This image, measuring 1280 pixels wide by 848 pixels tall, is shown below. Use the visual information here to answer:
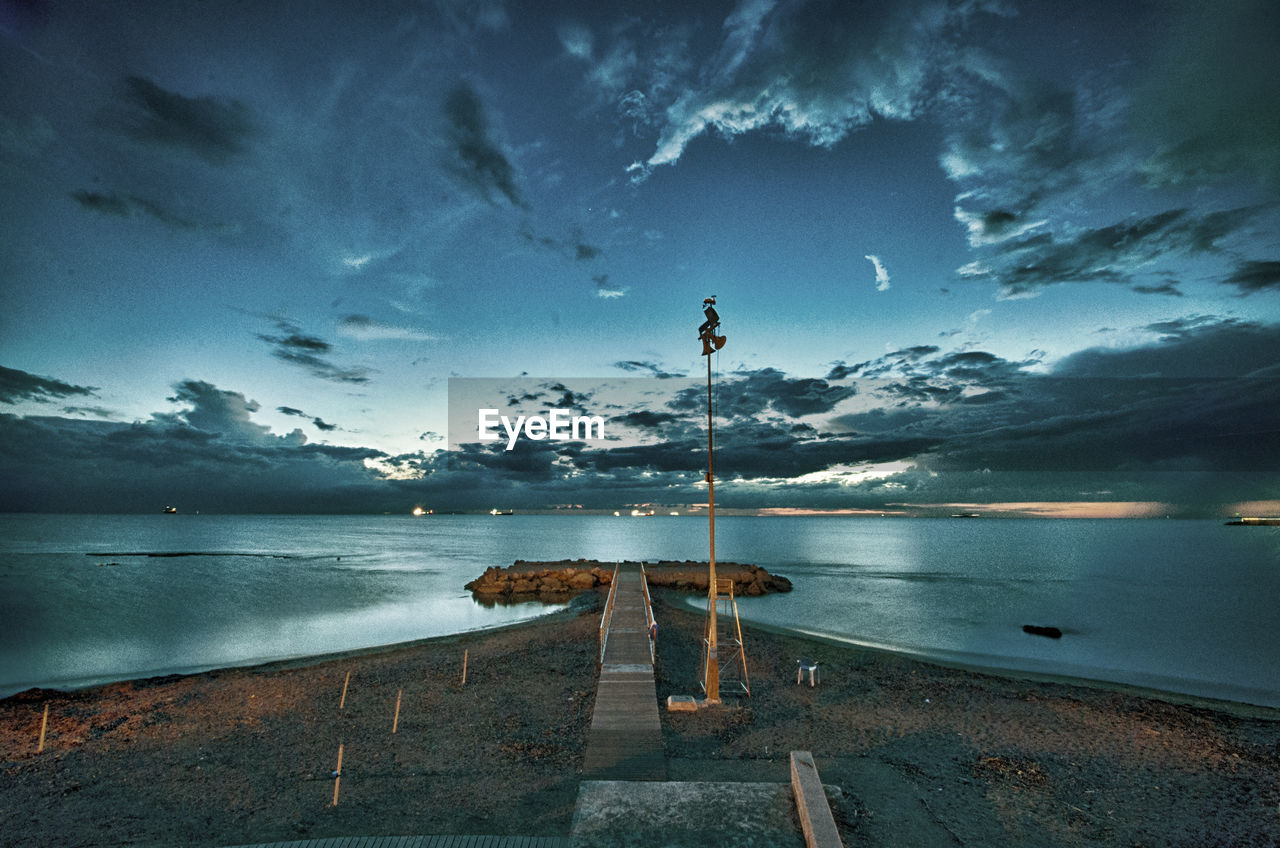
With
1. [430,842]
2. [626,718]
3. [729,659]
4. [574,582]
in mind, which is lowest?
[574,582]

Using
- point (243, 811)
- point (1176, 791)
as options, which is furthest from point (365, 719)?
point (1176, 791)

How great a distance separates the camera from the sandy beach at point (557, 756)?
33.0 feet

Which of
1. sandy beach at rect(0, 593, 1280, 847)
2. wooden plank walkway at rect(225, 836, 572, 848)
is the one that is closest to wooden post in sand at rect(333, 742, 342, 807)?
sandy beach at rect(0, 593, 1280, 847)

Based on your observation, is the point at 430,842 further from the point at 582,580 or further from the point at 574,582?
the point at 574,582

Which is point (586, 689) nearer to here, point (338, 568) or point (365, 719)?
point (365, 719)

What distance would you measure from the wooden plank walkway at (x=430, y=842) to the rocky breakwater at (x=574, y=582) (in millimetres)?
36395

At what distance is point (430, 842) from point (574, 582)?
38676 mm

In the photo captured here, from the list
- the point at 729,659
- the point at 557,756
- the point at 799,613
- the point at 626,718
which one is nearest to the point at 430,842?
the point at 557,756

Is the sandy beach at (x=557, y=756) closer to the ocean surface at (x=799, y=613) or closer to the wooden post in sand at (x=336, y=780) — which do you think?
the wooden post in sand at (x=336, y=780)

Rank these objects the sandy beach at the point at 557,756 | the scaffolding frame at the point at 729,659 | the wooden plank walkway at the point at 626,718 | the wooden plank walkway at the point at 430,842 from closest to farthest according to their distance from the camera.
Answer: the wooden plank walkway at the point at 430,842
the sandy beach at the point at 557,756
the wooden plank walkway at the point at 626,718
the scaffolding frame at the point at 729,659

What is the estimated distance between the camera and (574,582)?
151ft

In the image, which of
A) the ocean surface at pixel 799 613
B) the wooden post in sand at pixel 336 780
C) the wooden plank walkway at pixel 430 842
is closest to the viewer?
the wooden plank walkway at pixel 430 842

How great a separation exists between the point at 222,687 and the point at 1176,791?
25534 mm

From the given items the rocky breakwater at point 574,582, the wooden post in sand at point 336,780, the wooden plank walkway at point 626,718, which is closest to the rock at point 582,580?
the rocky breakwater at point 574,582
